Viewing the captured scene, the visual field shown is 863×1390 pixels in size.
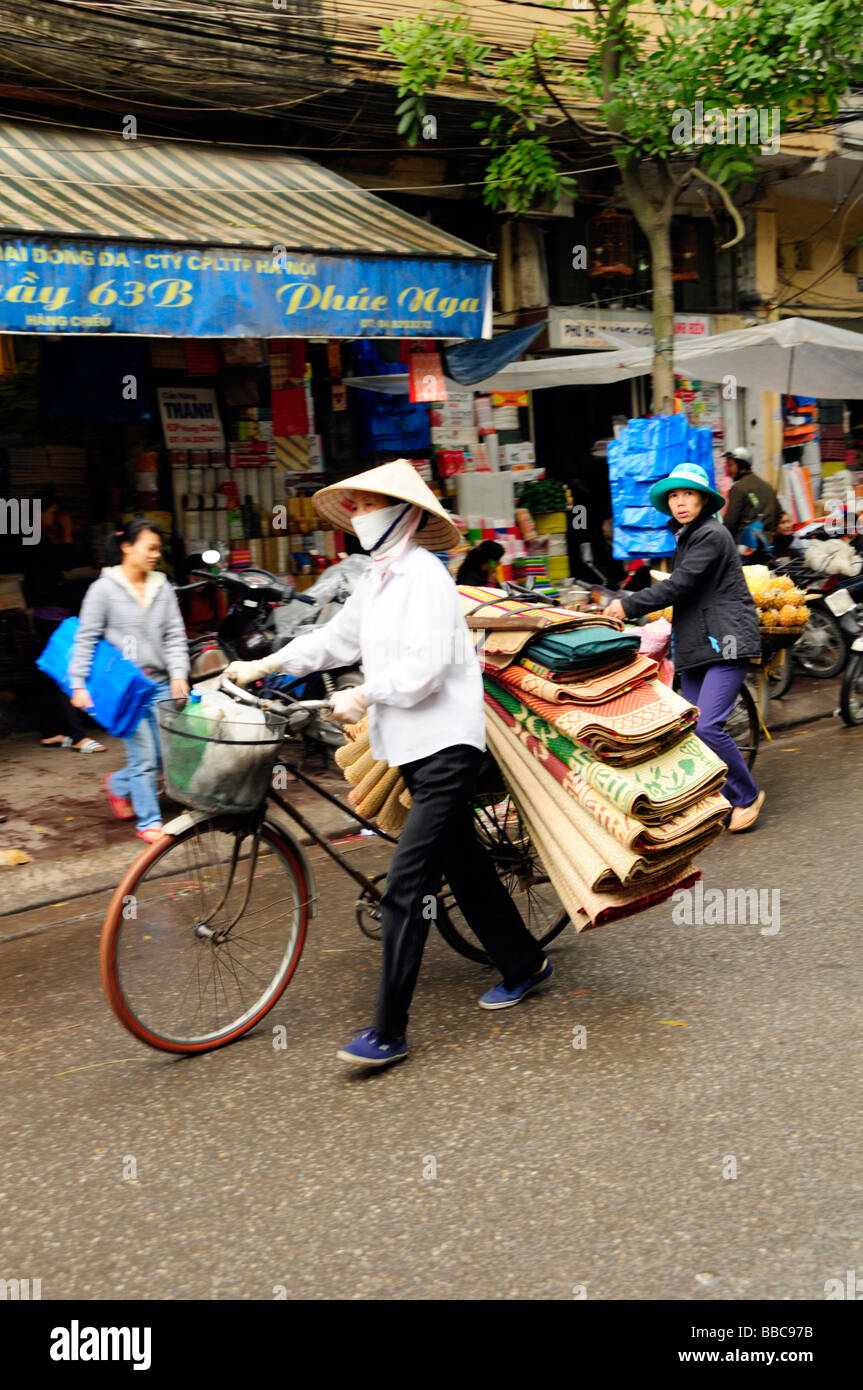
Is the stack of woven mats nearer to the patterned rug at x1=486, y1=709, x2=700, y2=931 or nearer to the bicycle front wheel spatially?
the patterned rug at x1=486, y1=709, x2=700, y2=931

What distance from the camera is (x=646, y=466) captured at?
10078 millimetres

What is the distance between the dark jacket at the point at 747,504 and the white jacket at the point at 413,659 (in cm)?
866

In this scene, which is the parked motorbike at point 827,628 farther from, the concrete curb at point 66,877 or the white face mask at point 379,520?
the white face mask at point 379,520

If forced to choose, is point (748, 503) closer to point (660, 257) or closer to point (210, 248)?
point (660, 257)

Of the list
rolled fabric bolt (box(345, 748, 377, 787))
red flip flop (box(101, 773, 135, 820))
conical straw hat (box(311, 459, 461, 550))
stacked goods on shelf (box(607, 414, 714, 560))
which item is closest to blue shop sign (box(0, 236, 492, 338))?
stacked goods on shelf (box(607, 414, 714, 560))

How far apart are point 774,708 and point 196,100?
256 inches

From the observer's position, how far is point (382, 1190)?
337 cm

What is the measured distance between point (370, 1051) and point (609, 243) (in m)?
11.6

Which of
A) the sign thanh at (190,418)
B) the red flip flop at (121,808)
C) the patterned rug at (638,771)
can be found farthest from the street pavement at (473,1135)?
the sign thanh at (190,418)

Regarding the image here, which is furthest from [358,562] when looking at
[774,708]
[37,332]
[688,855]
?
[688,855]

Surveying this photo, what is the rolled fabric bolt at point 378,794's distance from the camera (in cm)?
450

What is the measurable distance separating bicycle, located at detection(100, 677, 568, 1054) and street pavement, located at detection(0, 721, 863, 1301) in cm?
16

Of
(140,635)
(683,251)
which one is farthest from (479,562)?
(683,251)

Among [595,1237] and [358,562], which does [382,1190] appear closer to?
[595,1237]
